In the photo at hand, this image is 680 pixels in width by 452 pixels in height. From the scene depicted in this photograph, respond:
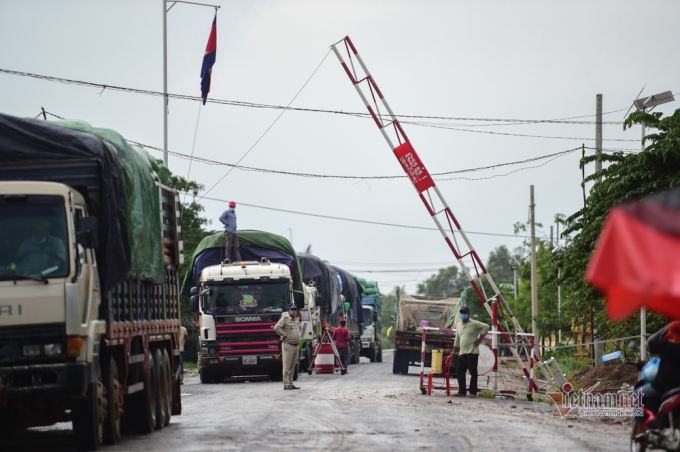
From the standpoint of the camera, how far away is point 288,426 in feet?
39.5

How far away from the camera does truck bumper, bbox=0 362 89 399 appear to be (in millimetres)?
8820

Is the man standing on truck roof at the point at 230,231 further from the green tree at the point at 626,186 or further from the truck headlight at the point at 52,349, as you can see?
the truck headlight at the point at 52,349

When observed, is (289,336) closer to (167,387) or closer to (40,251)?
(167,387)

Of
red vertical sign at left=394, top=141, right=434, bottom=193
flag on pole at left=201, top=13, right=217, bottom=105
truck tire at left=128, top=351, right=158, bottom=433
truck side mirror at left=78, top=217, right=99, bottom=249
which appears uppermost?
flag on pole at left=201, top=13, right=217, bottom=105

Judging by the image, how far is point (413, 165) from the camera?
23.2m

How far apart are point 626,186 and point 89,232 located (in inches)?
470

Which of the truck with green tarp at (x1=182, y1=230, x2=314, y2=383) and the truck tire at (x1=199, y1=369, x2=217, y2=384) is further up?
the truck with green tarp at (x1=182, y1=230, x2=314, y2=383)

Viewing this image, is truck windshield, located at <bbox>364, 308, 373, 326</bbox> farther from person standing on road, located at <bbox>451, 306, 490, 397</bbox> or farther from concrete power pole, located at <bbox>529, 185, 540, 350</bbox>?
person standing on road, located at <bbox>451, 306, 490, 397</bbox>

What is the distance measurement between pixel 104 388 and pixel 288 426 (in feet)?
9.44

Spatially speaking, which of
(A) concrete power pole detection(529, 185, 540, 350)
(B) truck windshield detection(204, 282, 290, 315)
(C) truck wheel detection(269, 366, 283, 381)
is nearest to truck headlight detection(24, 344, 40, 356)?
(B) truck windshield detection(204, 282, 290, 315)

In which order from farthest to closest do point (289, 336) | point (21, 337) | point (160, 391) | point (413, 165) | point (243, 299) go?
point (243, 299) → point (413, 165) → point (289, 336) → point (160, 391) → point (21, 337)

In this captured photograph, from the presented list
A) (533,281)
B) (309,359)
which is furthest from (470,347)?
(533,281)

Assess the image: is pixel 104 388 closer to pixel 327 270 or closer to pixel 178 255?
pixel 178 255

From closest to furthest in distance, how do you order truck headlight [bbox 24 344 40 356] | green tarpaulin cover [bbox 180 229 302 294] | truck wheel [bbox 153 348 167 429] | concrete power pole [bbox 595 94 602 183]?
1. truck headlight [bbox 24 344 40 356]
2. truck wheel [bbox 153 348 167 429]
3. green tarpaulin cover [bbox 180 229 302 294]
4. concrete power pole [bbox 595 94 602 183]
